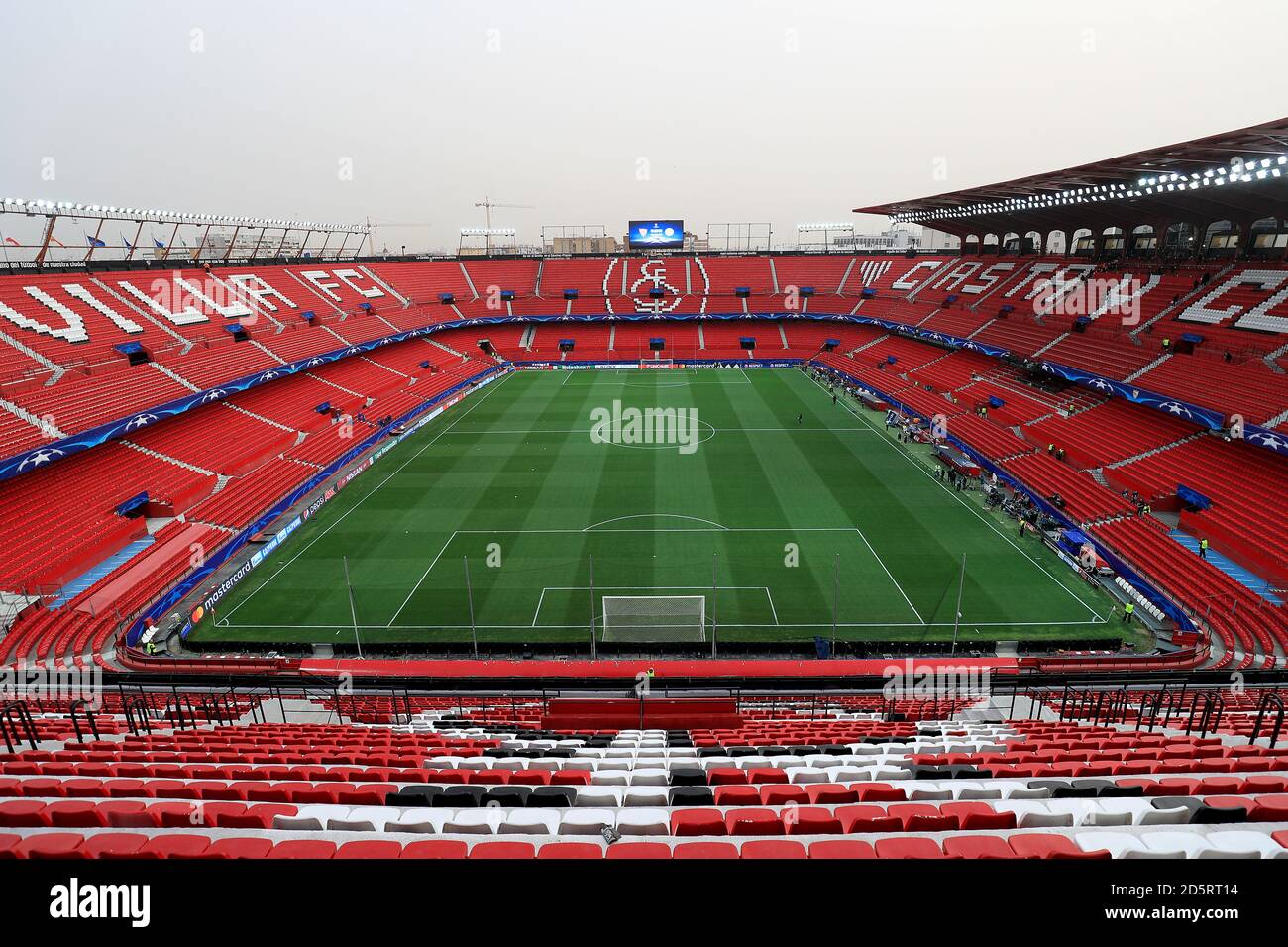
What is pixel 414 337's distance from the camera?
63531 millimetres

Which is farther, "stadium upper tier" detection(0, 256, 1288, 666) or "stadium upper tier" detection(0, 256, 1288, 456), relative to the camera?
"stadium upper tier" detection(0, 256, 1288, 456)

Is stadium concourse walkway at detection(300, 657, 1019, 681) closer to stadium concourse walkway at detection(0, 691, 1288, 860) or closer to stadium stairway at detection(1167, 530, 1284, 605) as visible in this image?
stadium concourse walkway at detection(0, 691, 1288, 860)

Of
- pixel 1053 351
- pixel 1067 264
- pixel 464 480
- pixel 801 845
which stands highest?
pixel 1067 264

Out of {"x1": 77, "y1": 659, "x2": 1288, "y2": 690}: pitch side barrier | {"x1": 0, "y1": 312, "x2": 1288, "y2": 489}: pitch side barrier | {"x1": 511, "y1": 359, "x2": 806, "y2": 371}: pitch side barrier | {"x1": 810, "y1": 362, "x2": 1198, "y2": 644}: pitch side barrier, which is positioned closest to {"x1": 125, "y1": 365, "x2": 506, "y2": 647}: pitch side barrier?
{"x1": 77, "y1": 659, "x2": 1288, "y2": 690}: pitch side barrier

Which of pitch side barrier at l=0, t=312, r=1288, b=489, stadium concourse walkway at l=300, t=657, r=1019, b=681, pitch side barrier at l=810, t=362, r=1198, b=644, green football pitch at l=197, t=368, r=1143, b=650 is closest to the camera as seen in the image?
stadium concourse walkway at l=300, t=657, r=1019, b=681

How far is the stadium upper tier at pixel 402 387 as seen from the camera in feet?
78.6

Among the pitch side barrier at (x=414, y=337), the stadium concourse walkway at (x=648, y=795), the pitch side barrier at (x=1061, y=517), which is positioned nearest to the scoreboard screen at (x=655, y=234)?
the pitch side barrier at (x=414, y=337)

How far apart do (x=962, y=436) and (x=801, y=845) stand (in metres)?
41.1

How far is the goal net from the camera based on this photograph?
22.0 meters

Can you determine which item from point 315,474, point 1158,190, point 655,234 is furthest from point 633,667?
point 655,234

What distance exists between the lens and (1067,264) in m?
53.1

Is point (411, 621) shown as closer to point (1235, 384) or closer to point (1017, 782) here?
point (1017, 782)

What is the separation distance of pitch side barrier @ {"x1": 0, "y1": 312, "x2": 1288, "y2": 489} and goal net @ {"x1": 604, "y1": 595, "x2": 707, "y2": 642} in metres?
23.2
